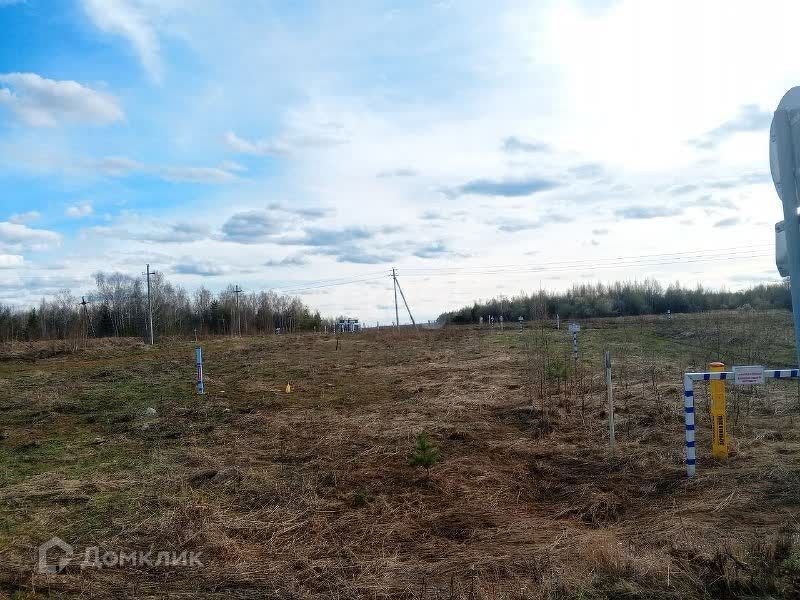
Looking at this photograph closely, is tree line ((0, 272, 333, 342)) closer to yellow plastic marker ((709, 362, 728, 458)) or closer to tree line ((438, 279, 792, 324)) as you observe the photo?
tree line ((438, 279, 792, 324))

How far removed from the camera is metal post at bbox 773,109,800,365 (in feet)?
12.3

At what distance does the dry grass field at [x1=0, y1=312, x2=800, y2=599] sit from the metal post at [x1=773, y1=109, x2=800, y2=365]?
1651 millimetres

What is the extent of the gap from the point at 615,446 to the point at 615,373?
27.3 feet

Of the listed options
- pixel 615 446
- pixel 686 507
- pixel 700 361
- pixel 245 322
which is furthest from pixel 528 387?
pixel 245 322

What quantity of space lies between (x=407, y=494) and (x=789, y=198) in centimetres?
461

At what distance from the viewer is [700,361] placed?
18.0 m

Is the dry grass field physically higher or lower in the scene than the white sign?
lower

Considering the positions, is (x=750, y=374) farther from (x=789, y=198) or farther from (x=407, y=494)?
(x=407, y=494)

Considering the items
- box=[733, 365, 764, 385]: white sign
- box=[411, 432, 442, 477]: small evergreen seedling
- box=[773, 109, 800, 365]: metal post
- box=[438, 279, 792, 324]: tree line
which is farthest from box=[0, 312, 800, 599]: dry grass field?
box=[438, 279, 792, 324]: tree line

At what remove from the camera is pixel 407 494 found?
6.77 metres

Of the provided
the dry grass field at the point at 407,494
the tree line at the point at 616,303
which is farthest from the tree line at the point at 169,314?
the dry grass field at the point at 407,494

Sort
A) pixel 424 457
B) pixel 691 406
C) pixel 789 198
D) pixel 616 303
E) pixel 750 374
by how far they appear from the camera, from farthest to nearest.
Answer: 1. pixel 616 303
2. pixel 424 457
3. pixel 691 406
4. pixel 750 374
5. pixel 789 198

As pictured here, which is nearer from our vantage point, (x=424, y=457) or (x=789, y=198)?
(x=789, y=198)

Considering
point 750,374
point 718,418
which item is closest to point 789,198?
point 750,374
